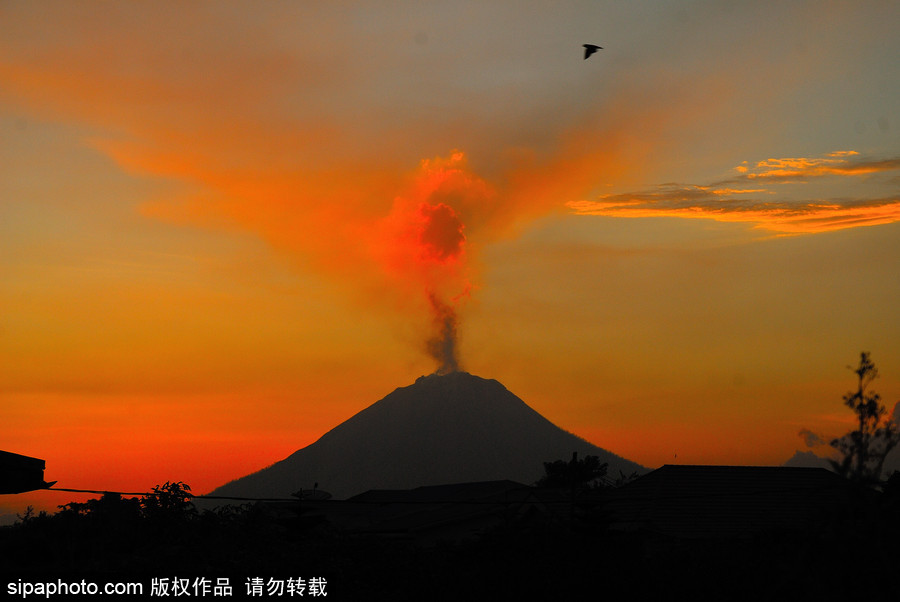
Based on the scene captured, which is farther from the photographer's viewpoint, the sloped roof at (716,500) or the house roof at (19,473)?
the sloped roof at (716,500)

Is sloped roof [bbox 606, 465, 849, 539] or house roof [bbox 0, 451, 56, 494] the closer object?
house roof [bbox 0, 451, 56, 494]

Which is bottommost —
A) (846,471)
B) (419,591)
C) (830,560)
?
(419,591)

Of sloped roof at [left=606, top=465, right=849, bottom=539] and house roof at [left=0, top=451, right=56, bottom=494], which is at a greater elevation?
house roof at [left=0, top=451, right=56, bottom=494]

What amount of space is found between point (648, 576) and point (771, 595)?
10.6 feet

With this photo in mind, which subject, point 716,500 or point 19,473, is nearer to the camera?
point 19,473

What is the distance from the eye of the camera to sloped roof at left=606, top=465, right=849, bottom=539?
3359cm

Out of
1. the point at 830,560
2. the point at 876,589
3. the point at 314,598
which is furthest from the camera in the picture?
the point at 314,598

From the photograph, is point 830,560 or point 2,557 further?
point 2,557

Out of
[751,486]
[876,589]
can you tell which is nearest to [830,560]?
[876,589]

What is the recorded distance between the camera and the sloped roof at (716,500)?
110 feet

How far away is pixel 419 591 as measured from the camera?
54.4ft

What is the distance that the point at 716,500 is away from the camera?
36.2 metres

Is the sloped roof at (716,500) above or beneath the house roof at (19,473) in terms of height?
beneath

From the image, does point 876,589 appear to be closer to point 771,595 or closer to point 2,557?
point 771,595
